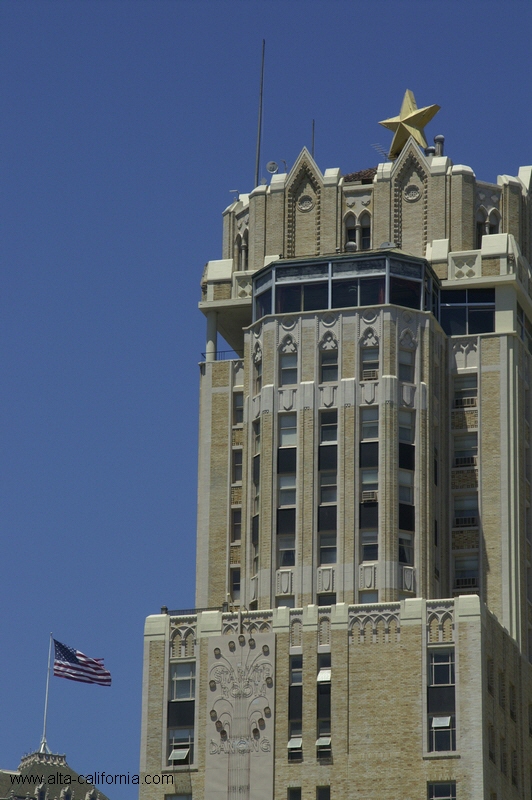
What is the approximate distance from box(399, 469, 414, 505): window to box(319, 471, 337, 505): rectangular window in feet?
14.1

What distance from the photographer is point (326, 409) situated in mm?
144500

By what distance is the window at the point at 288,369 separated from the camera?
480 ft

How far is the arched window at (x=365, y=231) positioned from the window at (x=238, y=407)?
13.7 metres

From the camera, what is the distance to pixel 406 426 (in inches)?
5679

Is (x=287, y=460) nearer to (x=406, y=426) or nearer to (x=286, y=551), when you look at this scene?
(x=286, y=551)

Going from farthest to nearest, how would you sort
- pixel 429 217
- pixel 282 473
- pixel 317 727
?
pixel 429 217 < pixel 282 473 < pixel 317 727

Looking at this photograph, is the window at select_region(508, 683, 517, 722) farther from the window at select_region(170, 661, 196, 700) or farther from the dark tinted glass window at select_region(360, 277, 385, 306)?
the dark tinted glass window at select_region(360, 277, 385, 306)

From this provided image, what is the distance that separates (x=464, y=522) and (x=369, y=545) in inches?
378

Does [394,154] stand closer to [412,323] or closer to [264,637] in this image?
[412,323]

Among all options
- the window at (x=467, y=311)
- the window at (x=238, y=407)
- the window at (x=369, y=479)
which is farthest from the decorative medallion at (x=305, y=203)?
the window at (x=369, y=479)

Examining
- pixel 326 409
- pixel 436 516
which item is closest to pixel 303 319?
pixel 326 409

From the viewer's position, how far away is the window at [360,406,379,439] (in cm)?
14338

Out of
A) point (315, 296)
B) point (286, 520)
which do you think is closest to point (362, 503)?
point (286, 520)

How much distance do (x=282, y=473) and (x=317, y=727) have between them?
18016 mm
